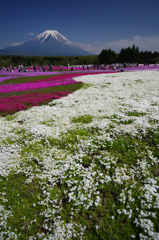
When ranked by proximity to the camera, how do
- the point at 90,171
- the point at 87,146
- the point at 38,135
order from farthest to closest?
the point at 38,135, the point at 87,146, the point at 90,171

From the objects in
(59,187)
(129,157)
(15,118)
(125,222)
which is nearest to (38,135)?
(59,187)

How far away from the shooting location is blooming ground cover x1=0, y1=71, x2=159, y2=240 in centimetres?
414

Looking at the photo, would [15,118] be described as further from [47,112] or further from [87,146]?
[87,146]

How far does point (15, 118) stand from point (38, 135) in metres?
5.16

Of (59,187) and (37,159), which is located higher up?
(37,159)

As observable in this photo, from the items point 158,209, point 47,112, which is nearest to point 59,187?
point 158,209

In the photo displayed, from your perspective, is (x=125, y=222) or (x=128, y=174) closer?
Result: (x=125, y=222)

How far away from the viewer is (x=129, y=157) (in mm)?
6645

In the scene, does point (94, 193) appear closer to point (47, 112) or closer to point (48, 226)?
point (48, 226)

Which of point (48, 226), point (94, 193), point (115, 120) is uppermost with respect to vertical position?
point (115, 120)

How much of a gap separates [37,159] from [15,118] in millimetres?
7194

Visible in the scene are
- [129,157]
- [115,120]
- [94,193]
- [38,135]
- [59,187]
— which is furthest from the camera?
[115,120]

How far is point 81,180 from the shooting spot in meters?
5.66

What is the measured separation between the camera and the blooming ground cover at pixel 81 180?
13.6ft
